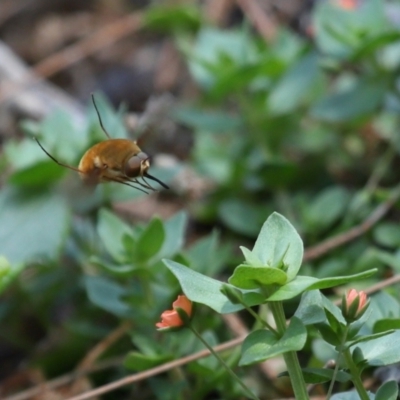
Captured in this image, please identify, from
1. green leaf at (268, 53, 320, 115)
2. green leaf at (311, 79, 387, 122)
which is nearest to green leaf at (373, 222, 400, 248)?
green leaf at (311, 79, 387, 122)

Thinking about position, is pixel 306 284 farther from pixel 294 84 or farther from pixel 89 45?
pixel 89 45

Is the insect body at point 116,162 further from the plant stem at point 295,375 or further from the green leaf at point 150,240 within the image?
the plant stem at point 295,375

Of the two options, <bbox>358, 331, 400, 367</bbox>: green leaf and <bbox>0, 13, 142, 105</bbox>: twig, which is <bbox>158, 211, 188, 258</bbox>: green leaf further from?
<bbox>0, 13, 142, 105</bbox>: twig

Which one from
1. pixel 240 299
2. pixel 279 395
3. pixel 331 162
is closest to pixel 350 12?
pixel 331 162

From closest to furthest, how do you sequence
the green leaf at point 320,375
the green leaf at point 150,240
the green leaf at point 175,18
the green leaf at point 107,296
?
the green leaf at point 320,375, the green leaf at point 150,240, the green leaf at point 107,296, the green leaf at point 175,18

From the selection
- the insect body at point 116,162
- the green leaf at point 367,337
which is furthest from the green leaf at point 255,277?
the insect body at point 116,162

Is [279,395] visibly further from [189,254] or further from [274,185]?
[274,185]
